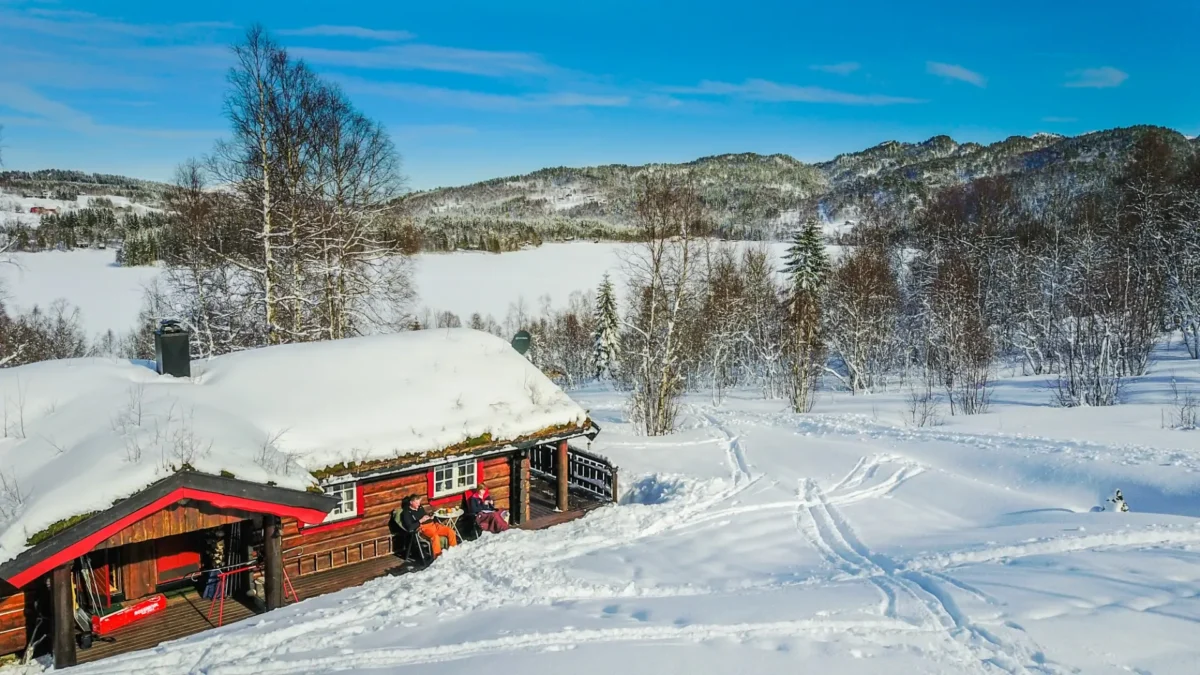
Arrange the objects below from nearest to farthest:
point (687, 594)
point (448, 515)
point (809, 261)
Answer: point (687, 594) → point (448, 515) → point (809, 261)

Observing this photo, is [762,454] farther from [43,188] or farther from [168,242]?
[43,188]

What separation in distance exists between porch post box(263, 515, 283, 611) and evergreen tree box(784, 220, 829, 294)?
29.8m

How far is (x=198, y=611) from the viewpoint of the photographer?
9.00 meters

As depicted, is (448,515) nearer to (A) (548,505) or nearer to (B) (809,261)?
(A) (548,505)

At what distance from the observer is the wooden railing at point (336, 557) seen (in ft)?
33.3

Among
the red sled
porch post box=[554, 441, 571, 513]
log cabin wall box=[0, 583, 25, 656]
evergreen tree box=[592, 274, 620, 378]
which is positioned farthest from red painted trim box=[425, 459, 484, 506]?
evergreen tree box=[592, 274, 620, 378]

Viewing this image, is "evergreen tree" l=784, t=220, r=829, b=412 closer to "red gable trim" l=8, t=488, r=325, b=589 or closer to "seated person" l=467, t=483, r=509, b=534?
"seated person" l=467, t=483, r=509, b=534

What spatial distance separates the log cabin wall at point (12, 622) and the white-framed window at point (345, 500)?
373 cm

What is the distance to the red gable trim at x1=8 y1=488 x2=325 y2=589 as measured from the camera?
6949mm

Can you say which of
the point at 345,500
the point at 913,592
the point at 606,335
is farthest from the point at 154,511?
the point at 606,335

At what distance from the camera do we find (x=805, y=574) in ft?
31.5

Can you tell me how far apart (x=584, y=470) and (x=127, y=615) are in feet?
28.9

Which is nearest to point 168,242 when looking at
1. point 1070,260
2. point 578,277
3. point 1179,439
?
point 1179,439

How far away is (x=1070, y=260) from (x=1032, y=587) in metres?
46.7
